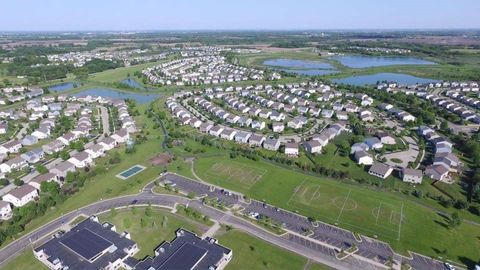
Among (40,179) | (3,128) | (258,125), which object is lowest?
(40,179)

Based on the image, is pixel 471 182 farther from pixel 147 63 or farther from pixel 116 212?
pixel 147 63

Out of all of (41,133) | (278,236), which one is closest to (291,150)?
(278,236)

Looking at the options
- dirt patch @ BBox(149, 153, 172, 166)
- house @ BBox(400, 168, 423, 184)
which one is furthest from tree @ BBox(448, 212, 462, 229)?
dirt patch @ BBox(149, 153, 172, 166)

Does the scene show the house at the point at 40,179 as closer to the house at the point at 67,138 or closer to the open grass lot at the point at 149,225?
the open grass lot at the point at 149,225

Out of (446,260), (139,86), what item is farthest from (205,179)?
(139,86)

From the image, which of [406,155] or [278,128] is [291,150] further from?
[406,155]

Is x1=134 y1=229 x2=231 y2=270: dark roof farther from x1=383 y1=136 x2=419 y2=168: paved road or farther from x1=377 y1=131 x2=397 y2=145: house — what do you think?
x1=377 y1=131 x2=397 y2=145: house

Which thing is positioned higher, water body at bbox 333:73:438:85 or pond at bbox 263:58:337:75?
pond at bbox 263:58:337:75
